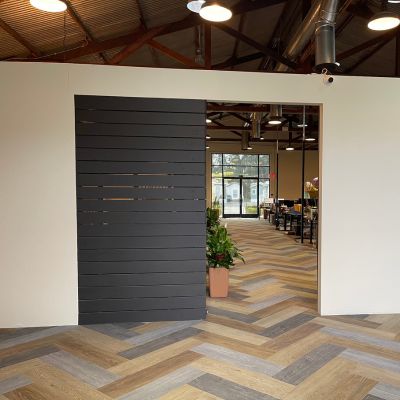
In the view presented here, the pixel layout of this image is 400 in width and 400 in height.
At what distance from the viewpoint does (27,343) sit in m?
3.44

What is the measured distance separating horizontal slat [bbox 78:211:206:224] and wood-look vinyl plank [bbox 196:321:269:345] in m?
1.12

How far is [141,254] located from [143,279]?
277 mm

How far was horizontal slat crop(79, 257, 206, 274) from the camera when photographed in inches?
154

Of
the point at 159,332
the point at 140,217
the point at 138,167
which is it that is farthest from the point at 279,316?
the point at 138,167

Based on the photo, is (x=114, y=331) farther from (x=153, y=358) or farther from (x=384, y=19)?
(x=384, y=19)

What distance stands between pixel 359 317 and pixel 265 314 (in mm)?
1061

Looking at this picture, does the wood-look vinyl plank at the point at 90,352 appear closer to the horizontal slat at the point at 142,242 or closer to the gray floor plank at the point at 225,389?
the gray floor plank at the point at 225,389

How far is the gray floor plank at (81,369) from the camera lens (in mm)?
2779

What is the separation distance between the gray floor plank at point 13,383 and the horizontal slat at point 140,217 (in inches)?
62.2

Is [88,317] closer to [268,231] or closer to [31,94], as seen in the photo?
[31,94]

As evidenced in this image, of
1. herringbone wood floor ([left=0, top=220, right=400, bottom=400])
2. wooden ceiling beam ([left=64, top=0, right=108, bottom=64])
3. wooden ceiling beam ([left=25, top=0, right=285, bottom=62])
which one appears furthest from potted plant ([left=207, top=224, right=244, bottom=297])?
wooden ceiling beam ([left=25, top=0, right=285, bottom=62])

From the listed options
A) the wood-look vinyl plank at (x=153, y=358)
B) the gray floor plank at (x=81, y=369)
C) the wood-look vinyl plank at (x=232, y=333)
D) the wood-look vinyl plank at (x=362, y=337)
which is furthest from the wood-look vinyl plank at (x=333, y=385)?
the gray floor plank at (x=81, y=369)

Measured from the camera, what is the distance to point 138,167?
3.95 metres

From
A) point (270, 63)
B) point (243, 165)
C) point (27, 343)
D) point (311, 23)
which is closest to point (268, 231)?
point (270, 63)
